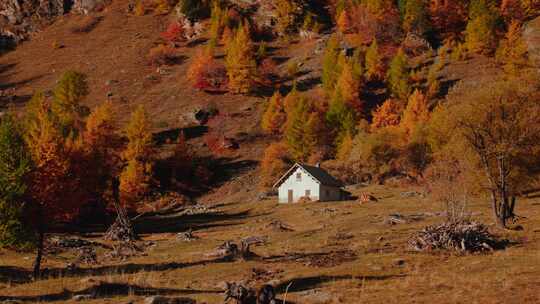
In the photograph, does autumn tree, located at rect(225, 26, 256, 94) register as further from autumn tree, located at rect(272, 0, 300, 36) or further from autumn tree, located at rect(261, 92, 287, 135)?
autumn tree, located at rect(272, 0, 300, 36)

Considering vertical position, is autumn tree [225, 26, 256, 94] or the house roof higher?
autumn tree [225, 26, 256, 94]

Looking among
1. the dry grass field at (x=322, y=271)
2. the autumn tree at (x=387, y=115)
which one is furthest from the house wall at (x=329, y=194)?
the dry grass field at (x=322, y=271)

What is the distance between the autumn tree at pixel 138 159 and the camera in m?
70.4

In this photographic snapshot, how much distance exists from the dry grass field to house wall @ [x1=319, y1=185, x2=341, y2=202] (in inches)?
1210

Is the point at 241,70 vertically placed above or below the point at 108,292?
above

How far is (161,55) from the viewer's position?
458ft

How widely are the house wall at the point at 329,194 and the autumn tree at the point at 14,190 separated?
53.5 metres

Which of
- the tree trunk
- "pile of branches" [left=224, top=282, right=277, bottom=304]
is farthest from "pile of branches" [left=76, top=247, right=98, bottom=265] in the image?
"pile of branches" [left=224, top=282, right=277, bottom=304]

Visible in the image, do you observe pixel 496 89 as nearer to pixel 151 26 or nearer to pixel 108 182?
pixel 108 182

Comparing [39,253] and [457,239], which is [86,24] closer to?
[39,253]

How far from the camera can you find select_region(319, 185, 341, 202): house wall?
74637mm

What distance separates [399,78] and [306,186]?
4910 centimetres

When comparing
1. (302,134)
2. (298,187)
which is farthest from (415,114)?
(298,187)

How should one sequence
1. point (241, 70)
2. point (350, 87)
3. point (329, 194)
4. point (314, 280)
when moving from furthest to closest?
1. point (241, 70)
2. point (350, 87)
3. point (329, 194)
4. point (314, 280)
